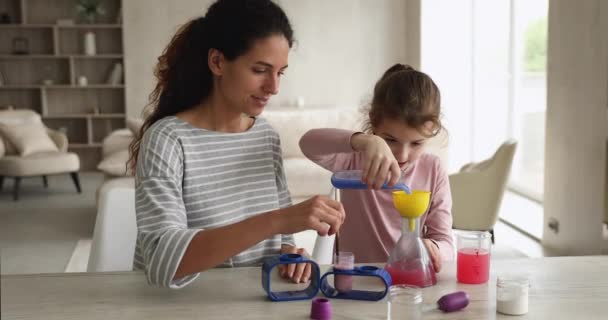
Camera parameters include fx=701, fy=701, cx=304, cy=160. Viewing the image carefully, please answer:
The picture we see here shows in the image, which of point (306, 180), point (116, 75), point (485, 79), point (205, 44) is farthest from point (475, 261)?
point (116, 75)

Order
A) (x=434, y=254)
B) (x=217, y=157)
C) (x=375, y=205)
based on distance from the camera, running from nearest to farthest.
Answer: (x=434, y=254), (x=217, y=157), (x=375, y=205)

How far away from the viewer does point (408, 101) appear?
5.34 feet

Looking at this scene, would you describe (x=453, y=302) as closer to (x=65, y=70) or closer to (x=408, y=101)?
(x=408, y=101)

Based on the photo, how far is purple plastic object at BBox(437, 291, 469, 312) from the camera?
1142mm

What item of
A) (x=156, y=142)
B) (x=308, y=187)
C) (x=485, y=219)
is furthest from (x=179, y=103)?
(x=308, y=187)

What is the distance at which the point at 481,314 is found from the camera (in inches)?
44.8

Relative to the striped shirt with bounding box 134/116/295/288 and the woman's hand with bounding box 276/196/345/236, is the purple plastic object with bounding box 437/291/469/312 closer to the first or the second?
the woman's hand with bounding box 276/196/345/236

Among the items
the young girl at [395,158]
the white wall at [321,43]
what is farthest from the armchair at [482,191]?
the white wall at [321,43]

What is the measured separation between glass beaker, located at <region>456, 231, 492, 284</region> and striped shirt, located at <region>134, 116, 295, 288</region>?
0.44 m

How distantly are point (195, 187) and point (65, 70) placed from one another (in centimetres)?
708

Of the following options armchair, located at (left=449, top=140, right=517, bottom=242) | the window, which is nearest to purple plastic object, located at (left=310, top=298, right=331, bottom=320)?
armchair, located at (left=449, top=140, right=517, bottom=242)

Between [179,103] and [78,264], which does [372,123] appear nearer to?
[179,103]

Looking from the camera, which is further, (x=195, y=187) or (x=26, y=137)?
(x=26, y=137)

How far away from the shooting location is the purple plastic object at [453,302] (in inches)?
44.9
